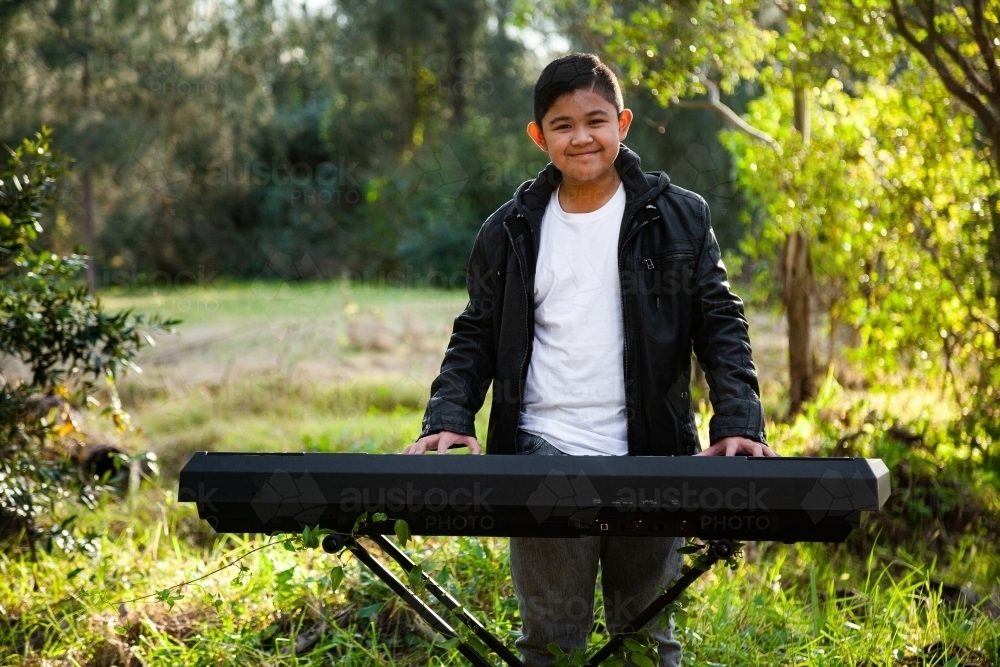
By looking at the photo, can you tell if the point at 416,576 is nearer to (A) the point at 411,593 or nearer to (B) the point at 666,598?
(A) the point at 411,593

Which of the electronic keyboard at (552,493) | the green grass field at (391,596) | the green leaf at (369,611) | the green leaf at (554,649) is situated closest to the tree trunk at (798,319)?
the green grass field at (391,596)

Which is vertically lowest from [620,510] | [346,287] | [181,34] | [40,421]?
[346,287]

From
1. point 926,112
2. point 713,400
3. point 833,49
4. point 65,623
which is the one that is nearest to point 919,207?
point 926,112

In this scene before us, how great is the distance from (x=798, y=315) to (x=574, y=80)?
4183 millimetres

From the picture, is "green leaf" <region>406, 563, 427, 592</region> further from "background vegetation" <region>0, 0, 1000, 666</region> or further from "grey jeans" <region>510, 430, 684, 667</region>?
"grey jeans" <region>510, 430, 684, 667</region>

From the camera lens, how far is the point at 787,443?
15.6 feet

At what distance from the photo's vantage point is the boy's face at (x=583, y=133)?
2125 mm

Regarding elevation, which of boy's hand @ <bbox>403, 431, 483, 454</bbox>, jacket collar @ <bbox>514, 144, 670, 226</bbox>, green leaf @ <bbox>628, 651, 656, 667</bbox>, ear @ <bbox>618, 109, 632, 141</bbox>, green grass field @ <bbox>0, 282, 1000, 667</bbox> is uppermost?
ear @ <bbox>618, 109, 632, 141</bbox>

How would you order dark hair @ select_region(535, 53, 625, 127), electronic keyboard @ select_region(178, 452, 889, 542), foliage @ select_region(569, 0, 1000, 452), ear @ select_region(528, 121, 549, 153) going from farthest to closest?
1. foliage @ select_region(569, 0, 1000, 452)
2. ear @ select_region(528, 121, 549, 153)
3. dark hair @ select_region(535, 53, 625, 127)
4. electronic keyboard @ select_region(178, 452, 889, 542)

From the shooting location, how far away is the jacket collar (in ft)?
7.20

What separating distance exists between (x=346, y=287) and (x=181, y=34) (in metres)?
4.06

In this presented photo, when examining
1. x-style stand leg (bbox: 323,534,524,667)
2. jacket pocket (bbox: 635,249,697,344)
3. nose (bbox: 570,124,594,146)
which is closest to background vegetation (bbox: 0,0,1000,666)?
x-style stand leg (bbox: 323,534,524,667)

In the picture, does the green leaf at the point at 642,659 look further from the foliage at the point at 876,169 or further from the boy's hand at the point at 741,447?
the foliage at the point at 876,169

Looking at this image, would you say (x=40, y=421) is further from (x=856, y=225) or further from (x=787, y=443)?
(x=856, y=225)
